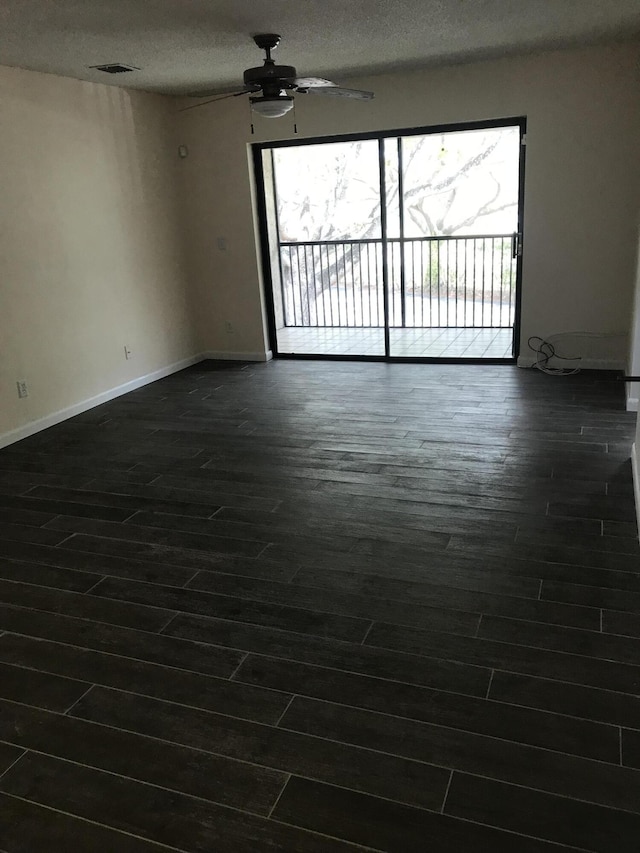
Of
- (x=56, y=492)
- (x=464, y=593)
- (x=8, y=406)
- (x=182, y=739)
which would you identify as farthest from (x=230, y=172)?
(x=182, y=739)

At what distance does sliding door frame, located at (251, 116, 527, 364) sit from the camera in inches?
211

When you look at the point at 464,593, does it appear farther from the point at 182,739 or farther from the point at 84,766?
the point at 84,766

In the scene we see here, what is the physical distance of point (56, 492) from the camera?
3686mm

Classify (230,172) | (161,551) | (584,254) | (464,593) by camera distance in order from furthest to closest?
(230,172) → (584,254) → (161,551) → (464,593)

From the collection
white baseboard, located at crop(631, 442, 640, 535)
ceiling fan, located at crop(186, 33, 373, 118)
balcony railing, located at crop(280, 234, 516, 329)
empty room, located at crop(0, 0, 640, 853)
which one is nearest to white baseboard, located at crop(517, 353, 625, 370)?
empty room, located at crop(0, 0, 640, 853)

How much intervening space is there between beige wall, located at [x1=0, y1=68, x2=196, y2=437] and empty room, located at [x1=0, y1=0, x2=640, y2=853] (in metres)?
0.03

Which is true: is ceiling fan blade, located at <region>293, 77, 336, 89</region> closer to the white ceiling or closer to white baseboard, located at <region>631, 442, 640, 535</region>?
the white ceiling

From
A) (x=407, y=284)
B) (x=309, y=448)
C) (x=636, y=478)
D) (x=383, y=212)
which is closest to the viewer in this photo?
(x=636, y=478)

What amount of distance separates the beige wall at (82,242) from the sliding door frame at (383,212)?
2.69 feet

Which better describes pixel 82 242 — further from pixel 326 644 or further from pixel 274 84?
pixel 326 644

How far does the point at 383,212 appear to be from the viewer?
19.4 ft

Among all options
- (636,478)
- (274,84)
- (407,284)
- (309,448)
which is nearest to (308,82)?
Answer: (274,84)

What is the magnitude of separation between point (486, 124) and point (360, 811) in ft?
16.9

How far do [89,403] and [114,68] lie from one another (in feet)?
8.01
